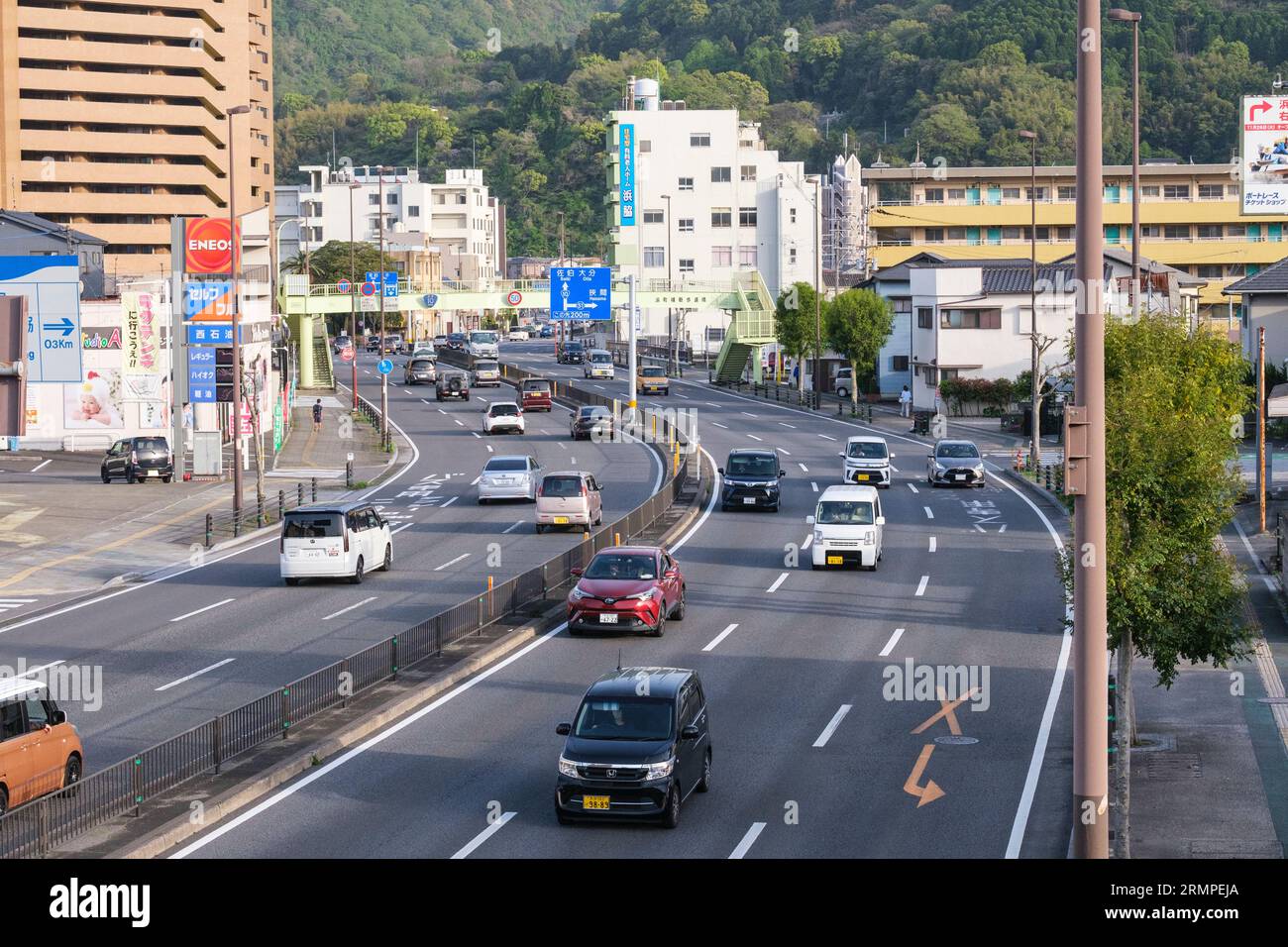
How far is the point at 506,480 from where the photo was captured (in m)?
53.0

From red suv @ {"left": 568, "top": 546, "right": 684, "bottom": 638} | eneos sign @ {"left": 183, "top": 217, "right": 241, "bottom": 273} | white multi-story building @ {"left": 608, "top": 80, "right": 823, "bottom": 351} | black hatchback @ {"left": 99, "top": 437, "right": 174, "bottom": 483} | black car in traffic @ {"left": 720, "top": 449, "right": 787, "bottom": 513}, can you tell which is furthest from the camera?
white multi-story building @ {"left": 608, "top": 80, "right": 823, "bottom": 351}

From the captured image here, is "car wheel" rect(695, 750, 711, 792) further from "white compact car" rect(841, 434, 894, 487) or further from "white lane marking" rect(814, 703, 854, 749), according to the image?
"white compact car" rect(841, 434, 894, 487)

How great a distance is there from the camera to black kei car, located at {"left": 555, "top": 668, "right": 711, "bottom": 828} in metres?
19.2

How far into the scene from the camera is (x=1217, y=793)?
837 inches

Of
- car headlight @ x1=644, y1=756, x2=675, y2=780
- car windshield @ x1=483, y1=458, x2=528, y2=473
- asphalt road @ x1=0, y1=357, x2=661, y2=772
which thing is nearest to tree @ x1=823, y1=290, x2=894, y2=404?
asphalt road @ x1=0, y1=357, x2=661, y2=772

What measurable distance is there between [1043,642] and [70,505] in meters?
35.4

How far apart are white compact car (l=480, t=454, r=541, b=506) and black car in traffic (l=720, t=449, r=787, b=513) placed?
6.54m

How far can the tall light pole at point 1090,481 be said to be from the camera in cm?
1183

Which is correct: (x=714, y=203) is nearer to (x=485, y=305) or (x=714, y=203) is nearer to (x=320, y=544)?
(x=485, y=305)

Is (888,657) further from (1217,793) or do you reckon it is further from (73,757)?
(73,757)

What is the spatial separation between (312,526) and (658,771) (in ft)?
65.4

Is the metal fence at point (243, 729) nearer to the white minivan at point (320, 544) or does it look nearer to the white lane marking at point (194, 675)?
the white lane marking at point (194, 675)

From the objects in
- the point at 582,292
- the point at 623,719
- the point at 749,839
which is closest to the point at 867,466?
the point at 582,292
